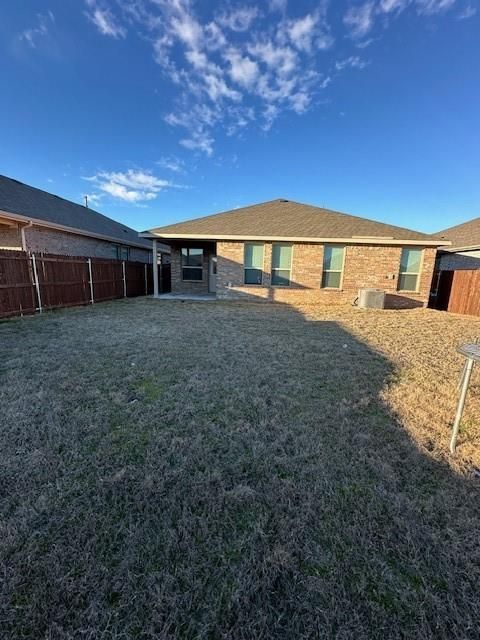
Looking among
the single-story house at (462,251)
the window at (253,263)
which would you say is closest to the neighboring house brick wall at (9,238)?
the window at (253,263)

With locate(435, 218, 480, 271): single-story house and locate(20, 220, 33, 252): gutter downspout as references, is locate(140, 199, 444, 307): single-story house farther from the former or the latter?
locate(20, 220, 33, 252): gutter downspout

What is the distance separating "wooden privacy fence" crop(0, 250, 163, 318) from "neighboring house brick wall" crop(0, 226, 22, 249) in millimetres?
2560

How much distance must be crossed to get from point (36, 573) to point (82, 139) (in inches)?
732

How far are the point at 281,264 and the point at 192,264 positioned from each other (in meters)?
4.84

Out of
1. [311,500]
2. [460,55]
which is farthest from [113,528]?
[460,55]

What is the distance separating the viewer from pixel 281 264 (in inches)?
470

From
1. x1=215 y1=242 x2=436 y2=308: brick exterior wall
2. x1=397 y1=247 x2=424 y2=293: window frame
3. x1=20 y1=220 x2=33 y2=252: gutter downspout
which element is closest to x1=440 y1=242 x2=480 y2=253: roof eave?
x1=397 y1=247 x2=424 y2=293: window frame

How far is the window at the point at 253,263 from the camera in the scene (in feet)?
39.1

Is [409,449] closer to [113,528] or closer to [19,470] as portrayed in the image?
[113,528]

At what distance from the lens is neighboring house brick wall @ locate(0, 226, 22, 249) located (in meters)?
10.2

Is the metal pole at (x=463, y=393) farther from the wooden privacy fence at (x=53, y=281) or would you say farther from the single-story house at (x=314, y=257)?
the wooden privacy fence at (x=53, y=281)

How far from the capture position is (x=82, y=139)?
1452cm

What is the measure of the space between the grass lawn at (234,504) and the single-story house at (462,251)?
1408 centimetres

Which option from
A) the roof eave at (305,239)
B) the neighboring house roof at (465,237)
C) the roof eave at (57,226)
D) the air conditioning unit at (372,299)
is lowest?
the air conditioning unit at (372,299)
